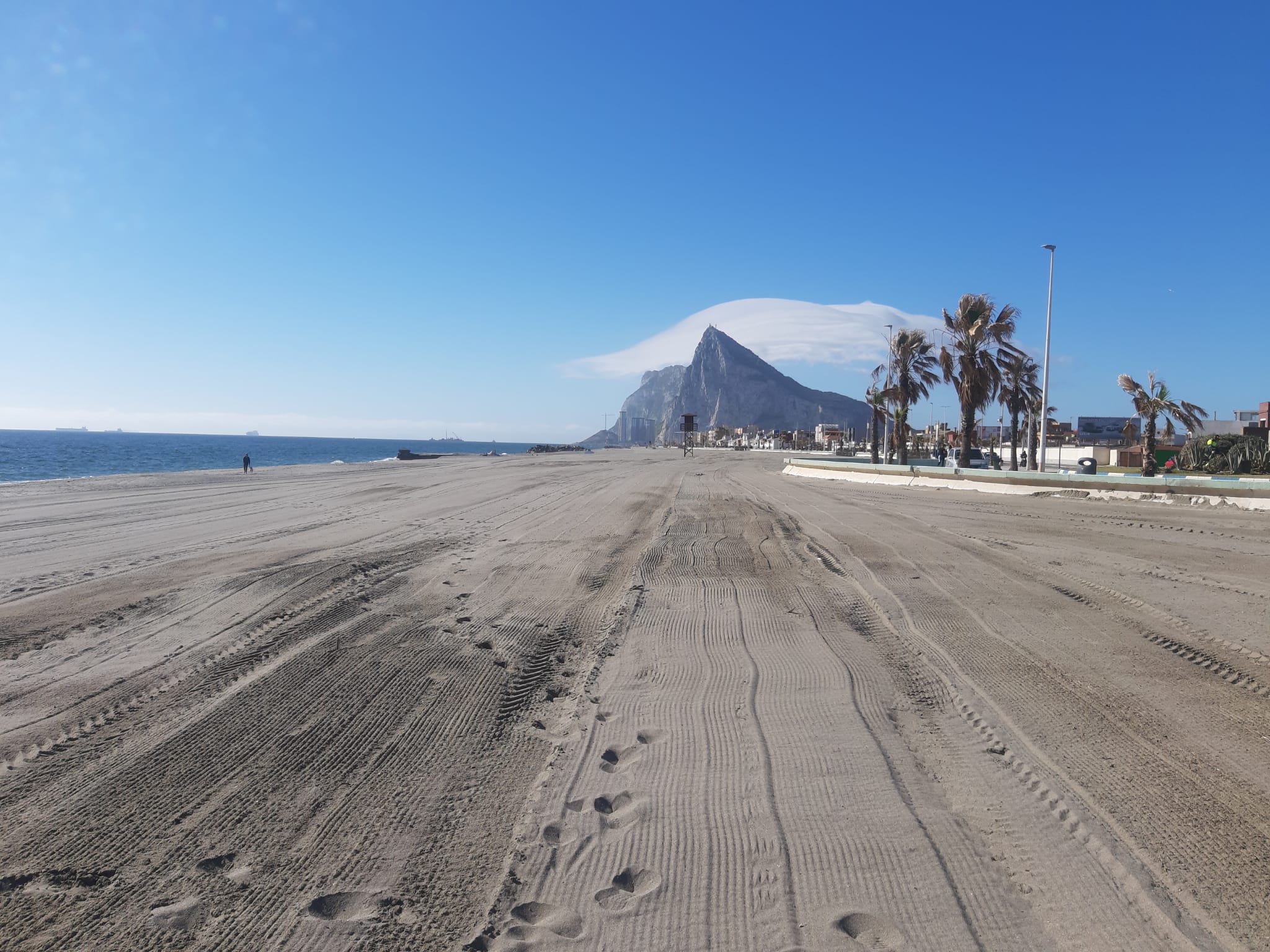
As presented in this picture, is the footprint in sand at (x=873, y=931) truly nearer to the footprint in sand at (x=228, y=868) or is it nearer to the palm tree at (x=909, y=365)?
the footprint in sand at (x=228, y=868)

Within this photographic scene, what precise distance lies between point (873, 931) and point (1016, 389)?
43.5m

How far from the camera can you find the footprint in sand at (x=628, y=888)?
283 cm

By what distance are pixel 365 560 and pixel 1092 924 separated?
9542 millimetres

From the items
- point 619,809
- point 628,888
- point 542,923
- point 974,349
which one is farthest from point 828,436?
point 542,923

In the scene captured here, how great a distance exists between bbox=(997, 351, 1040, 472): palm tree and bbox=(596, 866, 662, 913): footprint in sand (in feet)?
102

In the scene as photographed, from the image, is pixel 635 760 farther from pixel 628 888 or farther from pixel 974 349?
pixel 974 349

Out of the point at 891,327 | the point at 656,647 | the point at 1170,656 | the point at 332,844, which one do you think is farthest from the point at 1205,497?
the point at 891,327

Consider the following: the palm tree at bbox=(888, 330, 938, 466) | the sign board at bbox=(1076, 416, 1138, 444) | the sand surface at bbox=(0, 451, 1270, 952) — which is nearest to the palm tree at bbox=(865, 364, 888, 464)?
the palm tree at bbox=(888, 330, 938, 466)

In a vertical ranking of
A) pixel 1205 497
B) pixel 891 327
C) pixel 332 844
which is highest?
pixel 891 327

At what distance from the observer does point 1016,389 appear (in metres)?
40.4

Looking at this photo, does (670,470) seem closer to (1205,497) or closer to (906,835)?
(1205,497)

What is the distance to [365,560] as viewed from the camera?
10383 mm

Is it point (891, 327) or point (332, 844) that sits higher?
point (891, 327)

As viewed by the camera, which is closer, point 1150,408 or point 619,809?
point 619,809
